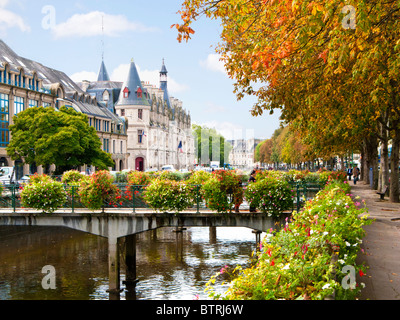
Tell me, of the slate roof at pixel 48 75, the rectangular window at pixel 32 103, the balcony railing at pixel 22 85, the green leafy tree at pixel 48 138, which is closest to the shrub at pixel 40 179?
the green leafy tree at pixel 48 138

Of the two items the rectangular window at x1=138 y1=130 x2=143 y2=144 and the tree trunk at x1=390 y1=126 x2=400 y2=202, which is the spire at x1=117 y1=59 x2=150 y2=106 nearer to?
the rectangular window at x1=138 y1=130 x2=143 y2=144

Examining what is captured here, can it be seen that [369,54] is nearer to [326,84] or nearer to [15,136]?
[326,84]

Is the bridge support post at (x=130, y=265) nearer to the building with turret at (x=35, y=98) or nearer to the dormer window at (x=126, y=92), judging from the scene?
the building with turret at (x=35, y=98)

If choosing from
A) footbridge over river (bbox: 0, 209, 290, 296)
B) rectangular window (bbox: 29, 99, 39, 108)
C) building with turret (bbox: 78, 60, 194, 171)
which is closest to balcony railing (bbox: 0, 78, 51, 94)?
rectangular window (bbox: 29, 99, 39, 108)

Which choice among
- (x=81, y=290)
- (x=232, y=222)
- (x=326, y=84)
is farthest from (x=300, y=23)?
(x=81, y=290)

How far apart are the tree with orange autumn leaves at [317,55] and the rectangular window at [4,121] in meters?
38.6

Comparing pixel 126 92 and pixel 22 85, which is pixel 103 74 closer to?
pixel 126 92

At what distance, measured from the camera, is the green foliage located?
4973 mm

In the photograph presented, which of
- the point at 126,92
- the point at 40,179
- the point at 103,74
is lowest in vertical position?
the point at 40,179

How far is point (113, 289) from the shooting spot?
70.4 ft

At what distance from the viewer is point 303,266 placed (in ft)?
17.9

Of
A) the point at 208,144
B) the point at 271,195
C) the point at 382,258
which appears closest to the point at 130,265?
the point at 271,195

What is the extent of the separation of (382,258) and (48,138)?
147 ft
